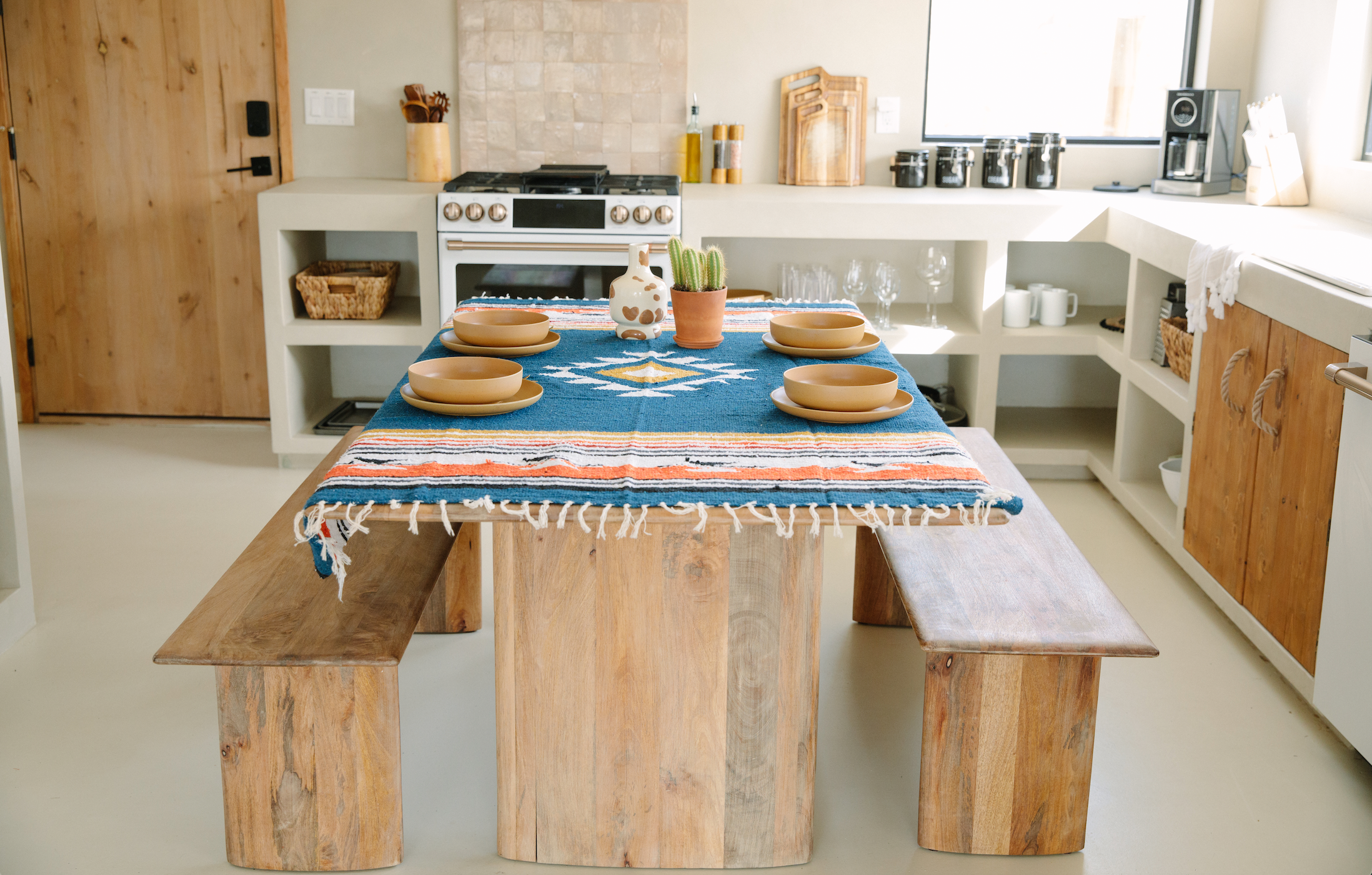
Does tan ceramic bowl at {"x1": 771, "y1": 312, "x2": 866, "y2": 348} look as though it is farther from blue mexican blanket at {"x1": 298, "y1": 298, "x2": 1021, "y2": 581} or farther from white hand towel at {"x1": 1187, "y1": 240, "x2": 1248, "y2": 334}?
white hand towel at {"x1": 1187, "y1": 240, "x2": 1248, "y2": 334}

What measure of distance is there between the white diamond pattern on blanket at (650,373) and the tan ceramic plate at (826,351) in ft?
0.45

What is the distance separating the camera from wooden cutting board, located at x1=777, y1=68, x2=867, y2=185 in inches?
177

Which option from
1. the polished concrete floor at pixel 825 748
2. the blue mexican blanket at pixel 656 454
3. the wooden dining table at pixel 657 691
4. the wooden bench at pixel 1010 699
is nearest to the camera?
the blue mexican blanket at pixel 656 454

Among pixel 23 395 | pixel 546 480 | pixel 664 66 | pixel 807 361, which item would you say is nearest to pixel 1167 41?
pixel 664 66

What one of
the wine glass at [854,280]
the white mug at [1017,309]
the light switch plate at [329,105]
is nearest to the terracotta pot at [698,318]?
the wine glass at [854,280]

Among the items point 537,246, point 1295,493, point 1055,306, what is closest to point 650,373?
point 1295,493

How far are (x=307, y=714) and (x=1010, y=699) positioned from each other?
1.17 metres

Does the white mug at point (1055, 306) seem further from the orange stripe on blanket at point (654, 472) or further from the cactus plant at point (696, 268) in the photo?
the orange stripe on blanket at point (654, 472)

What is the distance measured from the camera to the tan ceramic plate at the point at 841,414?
2.00 metres

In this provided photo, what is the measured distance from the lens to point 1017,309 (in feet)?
13.9

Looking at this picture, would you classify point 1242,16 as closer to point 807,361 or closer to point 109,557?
point 807,361

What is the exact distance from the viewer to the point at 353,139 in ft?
15.1

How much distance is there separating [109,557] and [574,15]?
98.2 inches

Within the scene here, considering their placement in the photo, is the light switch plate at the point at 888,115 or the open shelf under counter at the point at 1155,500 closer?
the open shelf under counter at the point at 1155,500
